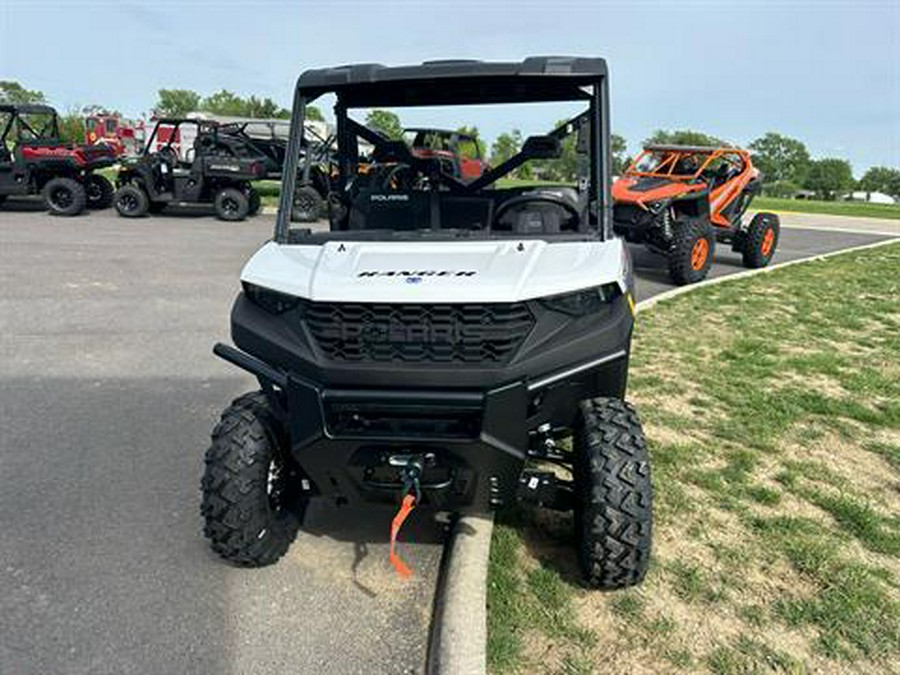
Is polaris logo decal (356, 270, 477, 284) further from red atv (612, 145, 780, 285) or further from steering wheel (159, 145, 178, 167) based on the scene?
steering wheel (159, 145, 178, 167)

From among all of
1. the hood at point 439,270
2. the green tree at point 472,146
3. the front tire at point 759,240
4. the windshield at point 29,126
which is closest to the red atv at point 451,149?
the green tree at point 472,146

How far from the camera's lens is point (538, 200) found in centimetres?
326

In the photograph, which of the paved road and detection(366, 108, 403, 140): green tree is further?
detection(366, 108, 403, 140): green tree

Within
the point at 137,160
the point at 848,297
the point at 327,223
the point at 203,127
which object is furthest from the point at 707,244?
the point at 137,160

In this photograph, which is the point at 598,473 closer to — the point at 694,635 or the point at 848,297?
the point at 694,635

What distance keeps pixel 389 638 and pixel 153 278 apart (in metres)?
7.50

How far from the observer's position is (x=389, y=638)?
2590 mm

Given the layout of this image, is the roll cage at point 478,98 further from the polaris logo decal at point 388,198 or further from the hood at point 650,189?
the hood at point 650,189

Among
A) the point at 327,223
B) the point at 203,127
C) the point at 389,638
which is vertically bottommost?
the point at 389,638

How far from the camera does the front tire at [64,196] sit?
14.4 meters

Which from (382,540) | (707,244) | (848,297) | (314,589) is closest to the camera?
(314,589)

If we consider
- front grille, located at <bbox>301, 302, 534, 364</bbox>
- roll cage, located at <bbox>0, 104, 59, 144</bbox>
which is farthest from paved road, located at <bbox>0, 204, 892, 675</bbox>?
roll cage, located at <bbox>0, 104, 59, 144</bbox>

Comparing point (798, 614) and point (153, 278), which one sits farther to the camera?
point (153, 278)

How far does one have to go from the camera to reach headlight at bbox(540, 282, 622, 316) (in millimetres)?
2480
